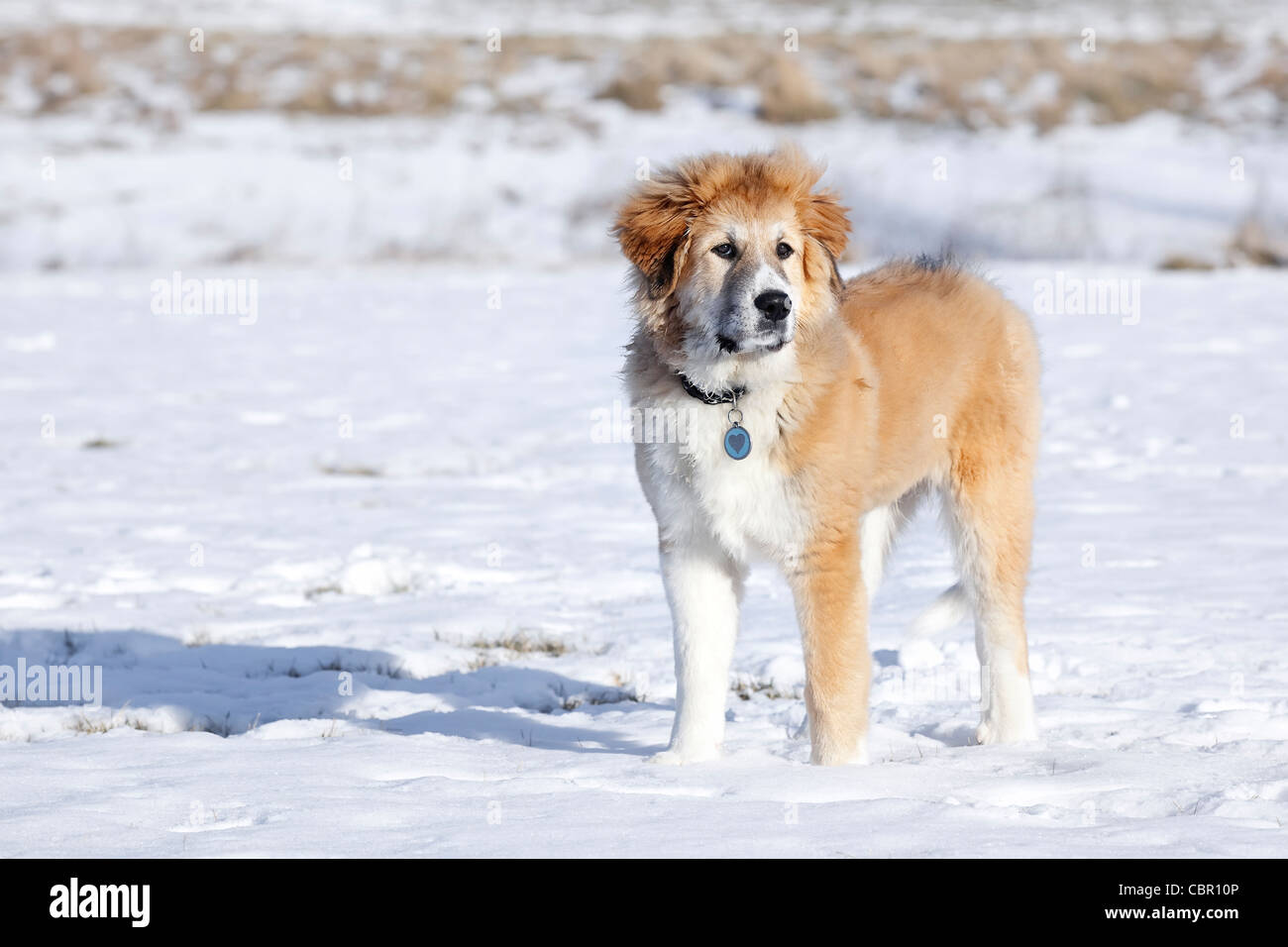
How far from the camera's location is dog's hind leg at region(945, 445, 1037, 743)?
5.18m

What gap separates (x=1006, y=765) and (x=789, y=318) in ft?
4.85

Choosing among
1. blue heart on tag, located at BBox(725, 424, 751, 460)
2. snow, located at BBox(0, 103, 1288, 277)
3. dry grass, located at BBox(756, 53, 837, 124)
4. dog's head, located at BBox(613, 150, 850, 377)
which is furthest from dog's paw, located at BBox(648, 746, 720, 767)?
dry grass, located at BBox(756, 53, 837, 124)

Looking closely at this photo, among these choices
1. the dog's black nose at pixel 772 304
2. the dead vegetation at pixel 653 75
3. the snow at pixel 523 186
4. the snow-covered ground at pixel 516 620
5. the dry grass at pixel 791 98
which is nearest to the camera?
the snow-covered ground at pixel 516 620

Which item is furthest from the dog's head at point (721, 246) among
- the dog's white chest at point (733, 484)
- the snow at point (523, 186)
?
the snow at point (523, 186)

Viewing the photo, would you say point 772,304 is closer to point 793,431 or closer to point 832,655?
point 793,431

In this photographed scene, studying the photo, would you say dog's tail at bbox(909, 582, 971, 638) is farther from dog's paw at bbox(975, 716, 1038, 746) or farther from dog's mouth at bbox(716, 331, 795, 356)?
dog's mouth at bbox(716, 331, 795, 356)

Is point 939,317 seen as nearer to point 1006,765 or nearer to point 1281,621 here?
point 1006,765

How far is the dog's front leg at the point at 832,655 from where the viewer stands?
14.7 feet

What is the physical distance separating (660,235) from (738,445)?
2.49ft

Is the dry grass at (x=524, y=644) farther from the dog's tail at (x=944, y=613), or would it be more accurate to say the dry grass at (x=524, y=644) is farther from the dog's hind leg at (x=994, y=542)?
the dog's hind leg at (x=994, y=542)

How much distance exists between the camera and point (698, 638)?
4.67 m

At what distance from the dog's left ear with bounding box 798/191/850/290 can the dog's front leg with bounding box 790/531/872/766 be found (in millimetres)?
888

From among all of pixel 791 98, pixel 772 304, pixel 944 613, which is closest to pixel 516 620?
pixel 944 613

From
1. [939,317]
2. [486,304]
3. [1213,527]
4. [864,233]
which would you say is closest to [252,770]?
[939,317]
